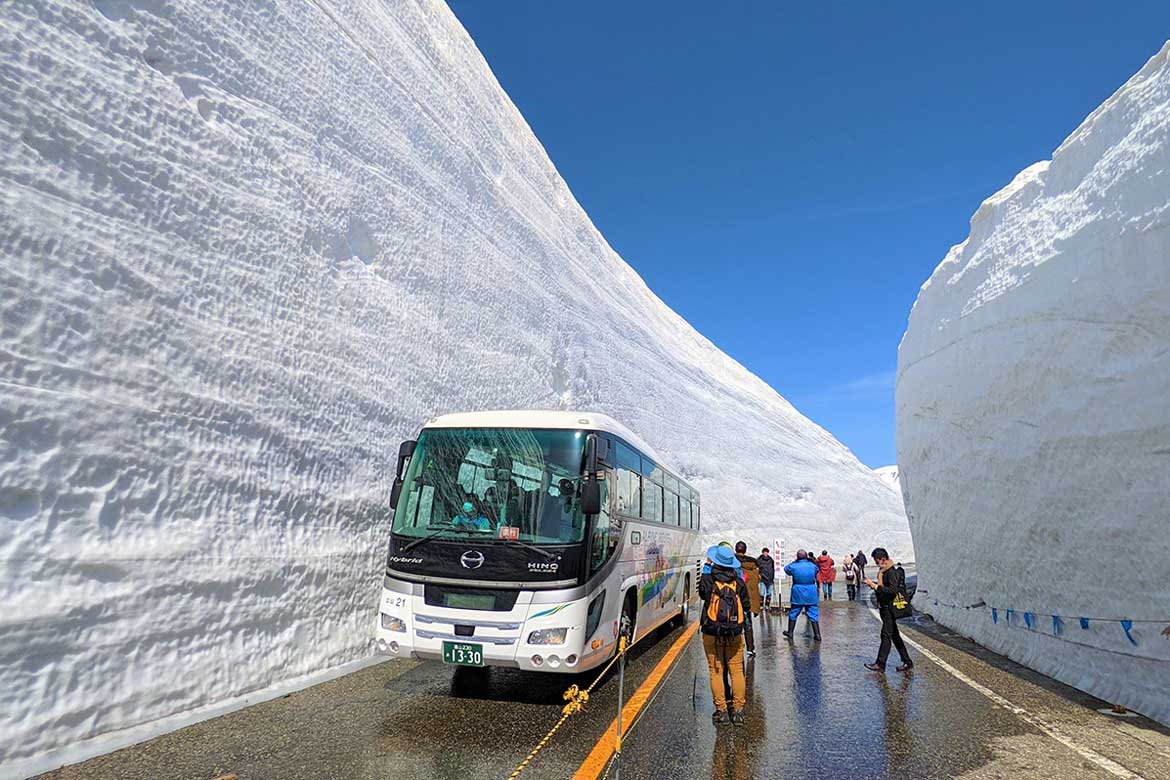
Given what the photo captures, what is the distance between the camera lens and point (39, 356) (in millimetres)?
5340

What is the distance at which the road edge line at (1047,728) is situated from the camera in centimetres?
445

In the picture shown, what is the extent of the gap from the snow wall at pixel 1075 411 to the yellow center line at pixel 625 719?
4.47 m

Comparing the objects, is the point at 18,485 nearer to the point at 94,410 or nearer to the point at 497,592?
the point at 94,410

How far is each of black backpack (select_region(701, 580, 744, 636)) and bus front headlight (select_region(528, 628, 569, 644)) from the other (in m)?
1.25

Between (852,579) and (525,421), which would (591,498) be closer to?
(525,421)

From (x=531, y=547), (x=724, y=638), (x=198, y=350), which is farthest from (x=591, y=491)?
(x=198, y=350)

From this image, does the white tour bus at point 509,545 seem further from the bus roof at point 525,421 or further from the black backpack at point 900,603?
the black backpack at point 900,603

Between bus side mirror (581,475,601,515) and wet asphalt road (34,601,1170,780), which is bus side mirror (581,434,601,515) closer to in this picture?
bus side mirror (581,475,601,515)

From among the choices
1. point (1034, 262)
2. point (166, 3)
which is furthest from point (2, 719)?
point (1034, 262)

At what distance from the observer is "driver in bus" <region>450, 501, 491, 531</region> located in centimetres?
629

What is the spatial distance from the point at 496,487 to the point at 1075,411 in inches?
254

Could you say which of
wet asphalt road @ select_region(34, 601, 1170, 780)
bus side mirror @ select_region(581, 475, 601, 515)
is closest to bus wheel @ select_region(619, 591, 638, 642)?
wet asphalt road @ select_region(34, 601, 1170, 780)

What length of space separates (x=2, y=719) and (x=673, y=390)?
32.0 meters

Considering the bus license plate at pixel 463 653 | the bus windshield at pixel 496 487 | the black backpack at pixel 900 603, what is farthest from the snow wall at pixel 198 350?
the black backpack at pixel 900 603
